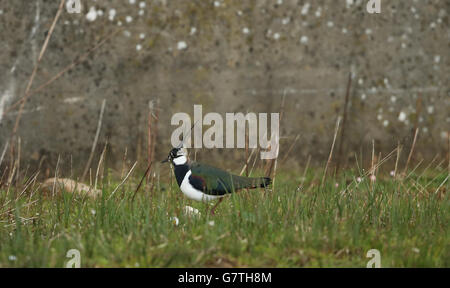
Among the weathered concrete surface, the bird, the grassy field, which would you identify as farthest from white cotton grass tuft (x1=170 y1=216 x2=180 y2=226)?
the weathered concrete surface

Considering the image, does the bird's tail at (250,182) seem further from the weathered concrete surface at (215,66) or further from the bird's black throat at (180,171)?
the weathered concrete surface at (215,66)

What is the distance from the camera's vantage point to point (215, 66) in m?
4.77

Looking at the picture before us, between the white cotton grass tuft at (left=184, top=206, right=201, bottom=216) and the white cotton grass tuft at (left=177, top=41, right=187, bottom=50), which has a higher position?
the white cotton grass tuft at (left=177, top=41, right=187, bottom=50)

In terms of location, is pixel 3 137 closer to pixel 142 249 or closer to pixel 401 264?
pixel 142 249

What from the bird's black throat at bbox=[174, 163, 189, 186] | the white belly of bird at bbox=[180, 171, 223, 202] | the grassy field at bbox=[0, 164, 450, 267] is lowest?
the grassy field at bbox=[0, 164, 450, 267]

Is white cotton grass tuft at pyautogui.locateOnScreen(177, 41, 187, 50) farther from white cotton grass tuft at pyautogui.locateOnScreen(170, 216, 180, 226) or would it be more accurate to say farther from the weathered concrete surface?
white cotton grass tuft at pyautogui.locateOnScreen(170, 216, 180, 226)

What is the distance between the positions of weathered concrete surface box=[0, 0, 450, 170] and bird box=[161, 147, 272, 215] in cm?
176

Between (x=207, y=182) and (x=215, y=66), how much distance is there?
206cm

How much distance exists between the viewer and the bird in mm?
2895

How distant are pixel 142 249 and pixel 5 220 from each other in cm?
107

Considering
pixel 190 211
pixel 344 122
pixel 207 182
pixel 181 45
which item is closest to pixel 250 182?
pixel 207 182

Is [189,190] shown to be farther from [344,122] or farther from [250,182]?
[344,122]

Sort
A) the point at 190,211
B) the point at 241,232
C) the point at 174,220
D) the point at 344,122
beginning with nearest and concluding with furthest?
the point at 241,232 < the point at 174,220 < the point at 190,211 < the point at 344,122

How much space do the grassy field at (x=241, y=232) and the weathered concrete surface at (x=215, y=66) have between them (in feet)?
5.14
